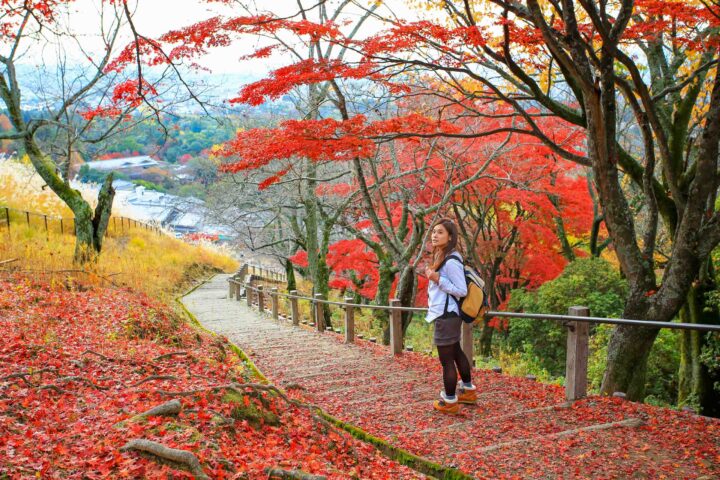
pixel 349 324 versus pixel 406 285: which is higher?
pixel 406 285

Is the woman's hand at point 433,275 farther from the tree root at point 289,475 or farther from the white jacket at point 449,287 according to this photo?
the tree root at point 289,475

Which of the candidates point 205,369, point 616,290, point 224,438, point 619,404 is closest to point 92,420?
point 224,438

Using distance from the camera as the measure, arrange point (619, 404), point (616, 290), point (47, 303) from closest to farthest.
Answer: point (619, 404)
point (47, 303)
point (616, 290)

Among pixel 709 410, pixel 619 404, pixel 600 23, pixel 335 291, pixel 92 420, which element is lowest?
pixel 335 291

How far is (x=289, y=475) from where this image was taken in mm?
2979

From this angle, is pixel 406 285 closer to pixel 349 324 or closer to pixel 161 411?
pixel 349 324

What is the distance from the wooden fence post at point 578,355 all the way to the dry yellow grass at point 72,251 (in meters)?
7.90

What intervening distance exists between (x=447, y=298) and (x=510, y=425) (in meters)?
1.18

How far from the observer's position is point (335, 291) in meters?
31.7

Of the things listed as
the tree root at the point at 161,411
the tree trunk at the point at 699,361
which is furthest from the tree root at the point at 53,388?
the tree trunk at the point at 699,361

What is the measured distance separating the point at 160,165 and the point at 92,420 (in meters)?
54.9

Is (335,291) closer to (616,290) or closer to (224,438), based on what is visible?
(616,290)

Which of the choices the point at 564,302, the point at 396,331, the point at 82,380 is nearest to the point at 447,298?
the point at 82,380

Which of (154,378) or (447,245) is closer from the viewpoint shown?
(154,378)
